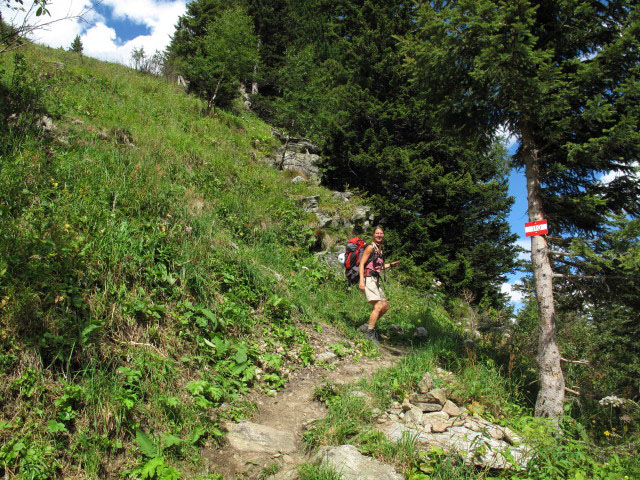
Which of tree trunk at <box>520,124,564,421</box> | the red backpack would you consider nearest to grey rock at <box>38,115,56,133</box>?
the red backpack

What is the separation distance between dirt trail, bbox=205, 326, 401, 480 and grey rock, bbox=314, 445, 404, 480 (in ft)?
1.03

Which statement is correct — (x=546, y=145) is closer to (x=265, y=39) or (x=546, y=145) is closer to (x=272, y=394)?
(x=272, y=394)

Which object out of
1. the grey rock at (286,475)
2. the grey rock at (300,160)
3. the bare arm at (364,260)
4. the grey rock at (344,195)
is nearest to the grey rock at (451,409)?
the grey rock at (286,475)

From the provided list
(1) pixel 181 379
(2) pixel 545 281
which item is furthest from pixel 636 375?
(1) pixel 181 379

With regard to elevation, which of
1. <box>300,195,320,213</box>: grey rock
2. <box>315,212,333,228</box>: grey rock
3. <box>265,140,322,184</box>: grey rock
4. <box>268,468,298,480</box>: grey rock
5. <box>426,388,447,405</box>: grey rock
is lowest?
<box>268,468,298,480</box>: grey rock

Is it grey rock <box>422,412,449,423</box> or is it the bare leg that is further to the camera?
the bare leg

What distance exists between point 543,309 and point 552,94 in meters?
2.76

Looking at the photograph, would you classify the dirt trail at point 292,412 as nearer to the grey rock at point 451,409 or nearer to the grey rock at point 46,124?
the grey rock at point 451,409

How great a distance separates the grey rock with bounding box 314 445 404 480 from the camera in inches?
118

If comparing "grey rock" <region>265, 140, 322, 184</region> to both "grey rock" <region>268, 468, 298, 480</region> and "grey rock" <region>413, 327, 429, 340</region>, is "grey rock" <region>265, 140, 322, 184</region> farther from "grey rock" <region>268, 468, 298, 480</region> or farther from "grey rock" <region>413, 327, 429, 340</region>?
"grey rock" <region>268, 468, 298, 480</region>

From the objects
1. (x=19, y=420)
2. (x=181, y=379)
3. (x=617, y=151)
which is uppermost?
(x=617, y=151)

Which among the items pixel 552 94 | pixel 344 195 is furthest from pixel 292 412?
pixel 344 195

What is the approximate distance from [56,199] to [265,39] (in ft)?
96.2

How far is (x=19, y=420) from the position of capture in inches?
108
